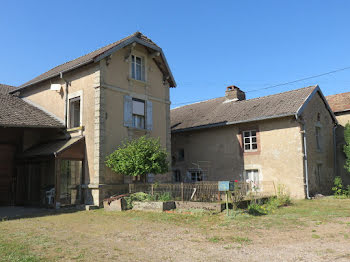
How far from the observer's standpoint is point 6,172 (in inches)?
556

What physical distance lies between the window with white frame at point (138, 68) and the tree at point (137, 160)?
384 centimetres

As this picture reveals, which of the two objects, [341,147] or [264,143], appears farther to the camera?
[341,147]

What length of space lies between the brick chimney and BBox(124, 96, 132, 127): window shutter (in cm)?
871

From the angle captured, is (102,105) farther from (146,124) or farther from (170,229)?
(170,229)

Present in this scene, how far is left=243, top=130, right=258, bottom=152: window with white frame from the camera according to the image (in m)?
17.0

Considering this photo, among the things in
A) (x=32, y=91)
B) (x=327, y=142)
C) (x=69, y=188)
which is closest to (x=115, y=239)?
(x=69, y=188)

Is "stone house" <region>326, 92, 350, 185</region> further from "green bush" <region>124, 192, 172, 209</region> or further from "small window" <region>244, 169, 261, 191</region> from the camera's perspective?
"green bush" <region>124, 192, 172, 209</region>

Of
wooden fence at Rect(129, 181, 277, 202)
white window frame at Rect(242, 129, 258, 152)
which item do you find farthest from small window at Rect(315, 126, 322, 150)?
wooden fence at Rect(129, 181, 277, 202)

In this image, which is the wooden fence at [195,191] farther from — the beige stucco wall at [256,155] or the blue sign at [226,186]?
the beige stucco wall at [256,155]

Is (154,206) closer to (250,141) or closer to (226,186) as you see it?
(226,186)

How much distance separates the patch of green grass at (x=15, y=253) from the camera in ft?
17.4

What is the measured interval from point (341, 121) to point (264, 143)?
6.42 meters

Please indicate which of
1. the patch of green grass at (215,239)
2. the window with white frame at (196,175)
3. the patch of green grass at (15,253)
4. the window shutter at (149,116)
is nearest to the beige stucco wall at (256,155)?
the window with white frame at (196,175)

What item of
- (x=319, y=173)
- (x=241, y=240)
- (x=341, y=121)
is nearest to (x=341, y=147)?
(x=341, y=121)
